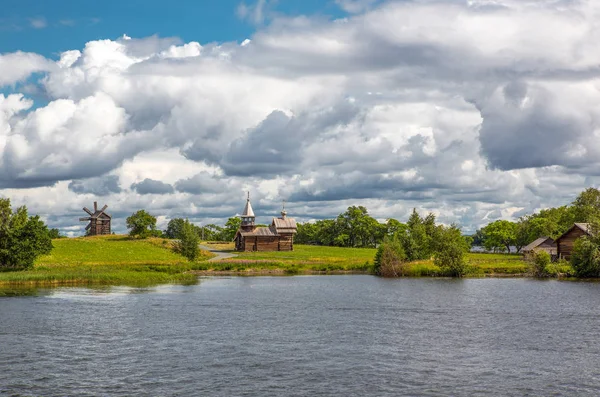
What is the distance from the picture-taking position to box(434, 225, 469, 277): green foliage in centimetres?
9944

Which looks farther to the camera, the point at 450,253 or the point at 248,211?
the point at 248,211

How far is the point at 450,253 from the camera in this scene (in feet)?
326

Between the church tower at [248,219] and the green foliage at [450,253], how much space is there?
7366 centimetres

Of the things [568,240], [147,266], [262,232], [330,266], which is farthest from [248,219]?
[568,240]

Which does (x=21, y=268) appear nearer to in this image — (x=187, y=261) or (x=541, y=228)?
(x=187, y=261)

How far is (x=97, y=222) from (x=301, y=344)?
493 ft

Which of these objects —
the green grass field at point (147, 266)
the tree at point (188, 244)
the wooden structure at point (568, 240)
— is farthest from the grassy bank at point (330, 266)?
the wooden structure at point (568, 240)

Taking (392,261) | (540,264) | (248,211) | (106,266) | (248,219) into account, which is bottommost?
(540,264)

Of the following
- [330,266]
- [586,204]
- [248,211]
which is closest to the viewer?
[330,266]

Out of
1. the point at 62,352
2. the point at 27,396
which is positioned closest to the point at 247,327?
the point at 62,352

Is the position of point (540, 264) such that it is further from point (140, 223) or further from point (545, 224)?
point (140, 223)

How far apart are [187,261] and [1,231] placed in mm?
34768

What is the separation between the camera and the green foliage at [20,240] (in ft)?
290

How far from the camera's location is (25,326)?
46.2 metres
